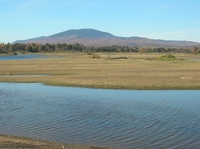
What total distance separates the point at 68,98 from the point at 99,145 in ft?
44.5

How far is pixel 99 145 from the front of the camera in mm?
13562

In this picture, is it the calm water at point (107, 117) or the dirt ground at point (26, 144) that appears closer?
the dirt ground at point (26, 144)

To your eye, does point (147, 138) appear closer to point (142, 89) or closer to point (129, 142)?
point (129, 142)

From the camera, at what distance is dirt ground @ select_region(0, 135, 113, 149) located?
1176cm

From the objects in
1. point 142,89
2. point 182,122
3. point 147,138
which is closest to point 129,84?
point 142,89

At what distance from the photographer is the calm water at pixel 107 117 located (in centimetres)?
1464

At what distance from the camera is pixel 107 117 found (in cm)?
1930

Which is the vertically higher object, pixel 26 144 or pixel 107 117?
pixel 26 144

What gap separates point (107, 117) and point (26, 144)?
7538 millimetres

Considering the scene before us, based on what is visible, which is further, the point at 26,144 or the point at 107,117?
the point at 107,117

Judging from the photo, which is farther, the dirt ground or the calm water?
the calm water

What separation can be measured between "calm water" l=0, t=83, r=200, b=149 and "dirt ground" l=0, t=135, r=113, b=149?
104 centimetres

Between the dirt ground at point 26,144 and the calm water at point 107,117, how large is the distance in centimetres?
104

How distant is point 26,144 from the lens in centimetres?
1249
